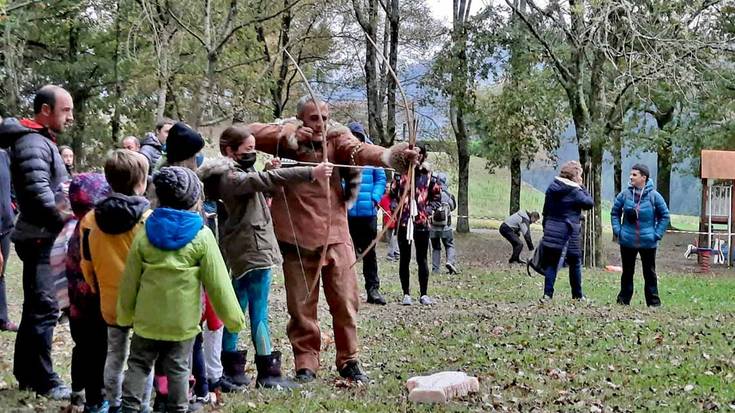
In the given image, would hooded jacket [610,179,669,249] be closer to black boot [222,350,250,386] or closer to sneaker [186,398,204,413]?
black boot [222,350,250,386]

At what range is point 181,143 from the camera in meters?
5.30

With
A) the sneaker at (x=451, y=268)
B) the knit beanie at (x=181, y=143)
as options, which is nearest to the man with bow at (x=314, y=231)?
the knit beanie at (x=181, y=143)

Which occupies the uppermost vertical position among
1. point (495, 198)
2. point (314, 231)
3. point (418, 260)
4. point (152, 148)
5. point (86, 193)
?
point (152, 148)

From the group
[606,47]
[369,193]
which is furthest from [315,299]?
[606,47]

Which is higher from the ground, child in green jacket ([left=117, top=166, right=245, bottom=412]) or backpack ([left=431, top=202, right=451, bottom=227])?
child in green jacket ([left=117, top=166, right=245, bottom=412])

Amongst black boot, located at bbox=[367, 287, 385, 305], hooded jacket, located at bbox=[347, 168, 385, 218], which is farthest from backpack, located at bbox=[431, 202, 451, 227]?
hooded jacket, located at bbox=[347, 168, 385, 218]

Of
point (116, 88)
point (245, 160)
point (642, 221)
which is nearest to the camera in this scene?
point (245, 160)

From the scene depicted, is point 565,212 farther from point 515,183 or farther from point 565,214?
point 515,183

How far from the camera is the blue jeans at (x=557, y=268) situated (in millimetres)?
11070

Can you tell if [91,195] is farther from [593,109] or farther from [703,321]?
[593,109]

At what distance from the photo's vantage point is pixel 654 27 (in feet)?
62.2

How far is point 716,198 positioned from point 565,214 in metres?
14.6

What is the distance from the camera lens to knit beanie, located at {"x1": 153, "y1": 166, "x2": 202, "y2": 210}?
14.8ft

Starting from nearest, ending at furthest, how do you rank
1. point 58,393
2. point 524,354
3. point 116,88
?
point 58,393, point 524,354, point 116,88
